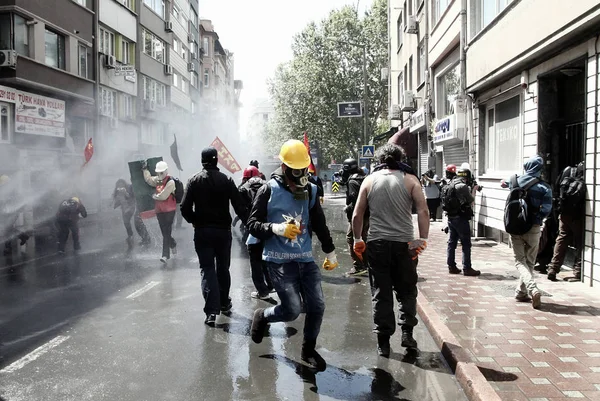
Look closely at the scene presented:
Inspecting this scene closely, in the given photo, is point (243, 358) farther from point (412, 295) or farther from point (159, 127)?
point (159, 127)

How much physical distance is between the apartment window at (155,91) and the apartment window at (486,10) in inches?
863

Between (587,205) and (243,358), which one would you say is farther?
(587,205)

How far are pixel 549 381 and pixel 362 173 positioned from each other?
5.38m

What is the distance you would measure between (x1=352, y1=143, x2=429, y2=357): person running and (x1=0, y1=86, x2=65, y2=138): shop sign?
16491mm

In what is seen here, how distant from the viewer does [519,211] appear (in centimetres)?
656

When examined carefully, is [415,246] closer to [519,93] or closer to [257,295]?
[257,295]

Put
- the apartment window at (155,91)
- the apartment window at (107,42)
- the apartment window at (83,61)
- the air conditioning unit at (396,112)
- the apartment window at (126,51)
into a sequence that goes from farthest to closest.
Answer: the apartment window at (155,91) < the apartment window at (126,51) < the air conditioning unit at (396,112) < the apartment window at (107,42) < the apartment window at (83,61)

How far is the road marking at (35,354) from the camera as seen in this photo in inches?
181

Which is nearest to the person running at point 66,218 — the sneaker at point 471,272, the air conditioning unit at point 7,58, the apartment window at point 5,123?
the apartment window at point 5,123

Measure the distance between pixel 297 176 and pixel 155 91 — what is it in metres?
31.2

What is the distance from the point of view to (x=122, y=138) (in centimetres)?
2792

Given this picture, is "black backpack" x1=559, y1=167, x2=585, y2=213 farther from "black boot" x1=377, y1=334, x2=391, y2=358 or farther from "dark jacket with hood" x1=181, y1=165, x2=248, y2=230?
"dark jacket with hood" x1=181, y1=165, x2=248, y2=230

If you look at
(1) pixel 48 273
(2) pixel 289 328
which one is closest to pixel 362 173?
(2) pixel 289 328

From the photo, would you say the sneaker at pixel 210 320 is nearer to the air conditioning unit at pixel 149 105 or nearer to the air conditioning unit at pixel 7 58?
the air conditioning unit at pixel 7 58
